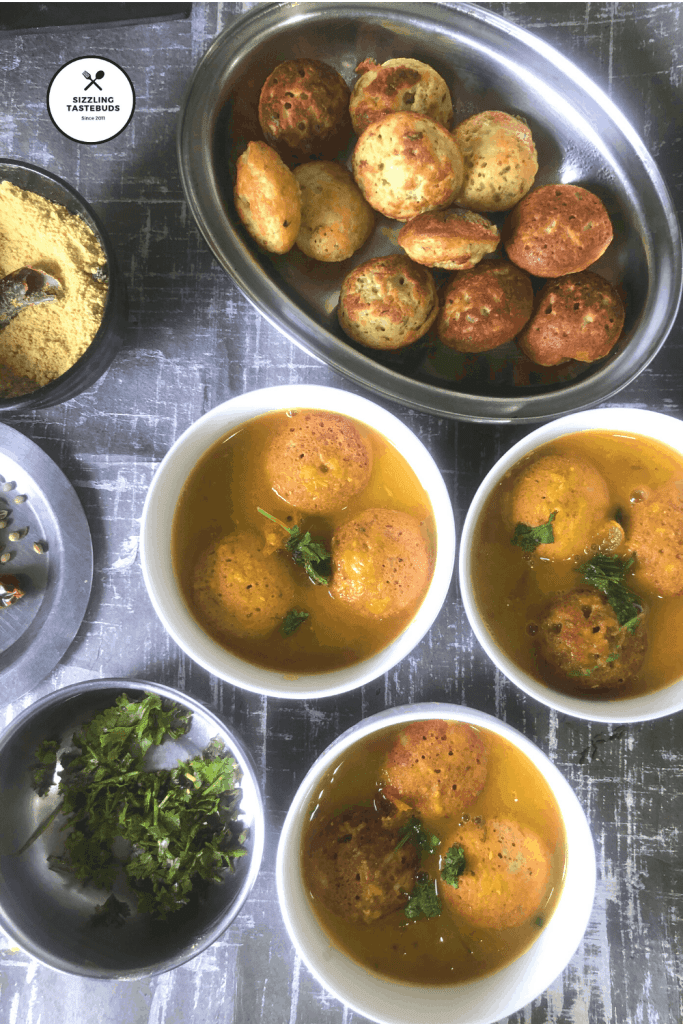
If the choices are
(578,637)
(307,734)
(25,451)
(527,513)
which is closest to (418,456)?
(527,513)

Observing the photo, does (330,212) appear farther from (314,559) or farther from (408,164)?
(314,559)

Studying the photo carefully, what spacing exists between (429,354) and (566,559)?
37 cm

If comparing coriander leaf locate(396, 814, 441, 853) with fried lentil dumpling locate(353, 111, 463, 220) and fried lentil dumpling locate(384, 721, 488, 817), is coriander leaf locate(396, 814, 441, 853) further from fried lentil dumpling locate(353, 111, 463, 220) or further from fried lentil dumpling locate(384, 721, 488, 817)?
fried lentil dumpling locate(353, 111, 463, 220)

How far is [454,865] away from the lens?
91 cm

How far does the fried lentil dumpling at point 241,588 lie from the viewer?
879mm

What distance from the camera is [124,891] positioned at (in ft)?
3.32

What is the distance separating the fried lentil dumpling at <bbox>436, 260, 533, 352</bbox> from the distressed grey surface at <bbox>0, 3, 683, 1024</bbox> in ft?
0.51

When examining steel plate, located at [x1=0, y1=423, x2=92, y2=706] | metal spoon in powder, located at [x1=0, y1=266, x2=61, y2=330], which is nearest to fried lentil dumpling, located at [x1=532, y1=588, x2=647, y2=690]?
steel plate, located at [x1=0, y1=423, x2=92, y2=706]

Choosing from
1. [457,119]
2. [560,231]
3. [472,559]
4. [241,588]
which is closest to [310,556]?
[241,588]

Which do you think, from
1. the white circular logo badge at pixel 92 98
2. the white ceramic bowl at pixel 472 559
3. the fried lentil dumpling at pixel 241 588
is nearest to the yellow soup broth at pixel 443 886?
the white ceramic bowl at pixel 472 559

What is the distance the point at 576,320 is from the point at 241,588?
60 cm

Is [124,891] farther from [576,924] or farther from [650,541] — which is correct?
[650,541]

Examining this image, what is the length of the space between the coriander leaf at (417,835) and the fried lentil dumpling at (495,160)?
2.95 ft

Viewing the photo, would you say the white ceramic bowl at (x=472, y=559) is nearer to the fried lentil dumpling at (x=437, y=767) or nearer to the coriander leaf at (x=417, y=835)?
the fried lentil dumpling at (x=437, y=767)
